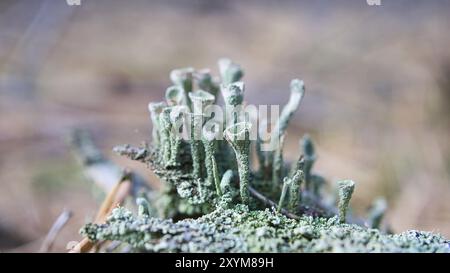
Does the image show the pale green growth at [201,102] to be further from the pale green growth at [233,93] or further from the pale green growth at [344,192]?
the pale green growth at [344,192]

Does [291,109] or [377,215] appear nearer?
[291,109]

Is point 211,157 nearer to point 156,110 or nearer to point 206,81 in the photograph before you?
point 156,110

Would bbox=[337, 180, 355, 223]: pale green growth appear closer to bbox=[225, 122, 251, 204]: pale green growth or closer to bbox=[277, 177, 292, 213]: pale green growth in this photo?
bbox=[277, 177, 292, 213]: pale green growth

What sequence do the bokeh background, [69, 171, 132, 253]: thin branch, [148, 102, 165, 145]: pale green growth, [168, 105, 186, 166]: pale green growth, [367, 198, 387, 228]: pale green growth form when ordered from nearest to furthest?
[168, 105, 186, 166]: pale green growth < [148, 102, 165, 145]: pale green growth < [69, 171, 132, 253]: thin branch < [367, 198, 387, 228]: pale green growth < the bokeh background

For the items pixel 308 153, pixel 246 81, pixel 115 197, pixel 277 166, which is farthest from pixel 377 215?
pixel 246 81

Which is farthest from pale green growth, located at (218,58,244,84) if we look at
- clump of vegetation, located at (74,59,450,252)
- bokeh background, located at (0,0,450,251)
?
bokeh background, located at (0,0,450,251)
